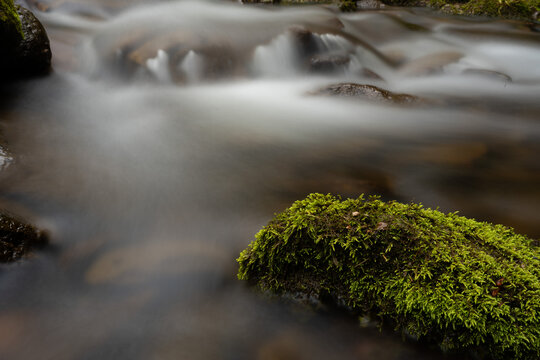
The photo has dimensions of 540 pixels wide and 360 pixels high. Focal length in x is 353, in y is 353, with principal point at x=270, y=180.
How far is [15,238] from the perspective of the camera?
2918 mm

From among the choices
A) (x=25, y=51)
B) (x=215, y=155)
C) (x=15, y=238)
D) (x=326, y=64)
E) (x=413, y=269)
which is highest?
(x=25, y=51)

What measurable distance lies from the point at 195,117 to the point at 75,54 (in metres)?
3.42

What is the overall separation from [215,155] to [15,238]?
240cm

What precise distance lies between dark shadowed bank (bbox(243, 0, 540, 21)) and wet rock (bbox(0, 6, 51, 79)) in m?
7.05

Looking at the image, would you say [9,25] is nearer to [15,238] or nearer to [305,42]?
[15,238]

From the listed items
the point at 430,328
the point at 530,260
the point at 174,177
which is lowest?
the point at 174,177

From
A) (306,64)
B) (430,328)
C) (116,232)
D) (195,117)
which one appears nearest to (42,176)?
(116,232)

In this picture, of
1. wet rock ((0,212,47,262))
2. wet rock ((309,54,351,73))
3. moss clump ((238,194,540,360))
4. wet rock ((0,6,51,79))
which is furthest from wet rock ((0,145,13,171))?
wet rock ((309,54,351,73))

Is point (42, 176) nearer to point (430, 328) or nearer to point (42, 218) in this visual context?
point (42, 218)

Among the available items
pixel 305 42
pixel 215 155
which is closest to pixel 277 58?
pixel 305 42

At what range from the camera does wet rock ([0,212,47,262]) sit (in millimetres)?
2848

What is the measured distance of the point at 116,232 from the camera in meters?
3.33

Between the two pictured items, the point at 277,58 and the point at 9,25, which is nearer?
the point at 9,25

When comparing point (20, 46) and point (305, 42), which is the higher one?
point (20, 46)
